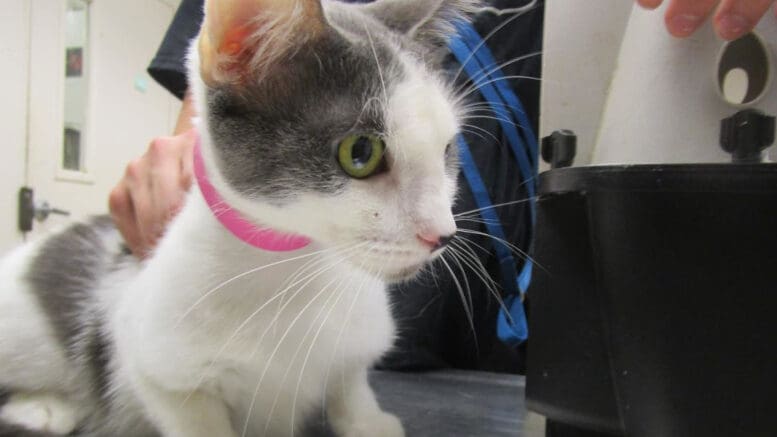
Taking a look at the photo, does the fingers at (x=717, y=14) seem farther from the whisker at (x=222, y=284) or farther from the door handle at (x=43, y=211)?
the door handle at (x=43, y=211)

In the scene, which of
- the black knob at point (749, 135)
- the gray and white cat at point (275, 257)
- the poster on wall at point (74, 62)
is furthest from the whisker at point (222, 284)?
the poster on wall at point (74, 62)

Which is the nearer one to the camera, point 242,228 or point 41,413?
point 242,228

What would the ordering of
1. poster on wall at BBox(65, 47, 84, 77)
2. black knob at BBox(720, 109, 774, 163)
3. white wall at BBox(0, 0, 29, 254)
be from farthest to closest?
poster on wall at BBox(65, 47, 84, 77), white wall at BBox(0, 0, 29, 254), black knob at BBox(720, 109, 774, 163)

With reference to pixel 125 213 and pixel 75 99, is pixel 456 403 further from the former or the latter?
pixel 75 99

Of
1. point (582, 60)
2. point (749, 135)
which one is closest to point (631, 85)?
point (582, 60)

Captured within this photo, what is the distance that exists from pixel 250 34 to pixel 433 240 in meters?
0.23

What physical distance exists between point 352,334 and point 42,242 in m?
0.53

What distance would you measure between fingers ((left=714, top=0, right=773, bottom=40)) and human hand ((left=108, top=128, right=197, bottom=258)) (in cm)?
57

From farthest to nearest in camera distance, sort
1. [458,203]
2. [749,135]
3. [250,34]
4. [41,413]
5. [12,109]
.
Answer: [12,109] < [458,203] < [41,413] < [250,34] < [749,135]

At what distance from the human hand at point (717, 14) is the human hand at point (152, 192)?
1.75ft

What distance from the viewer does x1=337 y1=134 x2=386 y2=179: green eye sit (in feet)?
1.59

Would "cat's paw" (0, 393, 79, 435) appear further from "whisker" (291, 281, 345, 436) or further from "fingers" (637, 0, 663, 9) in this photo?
"fingers" (637, 0, 663, 9)

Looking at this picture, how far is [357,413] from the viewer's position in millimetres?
670

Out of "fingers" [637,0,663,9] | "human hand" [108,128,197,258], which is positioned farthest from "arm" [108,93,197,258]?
"fingers" [637,0,663,9]
